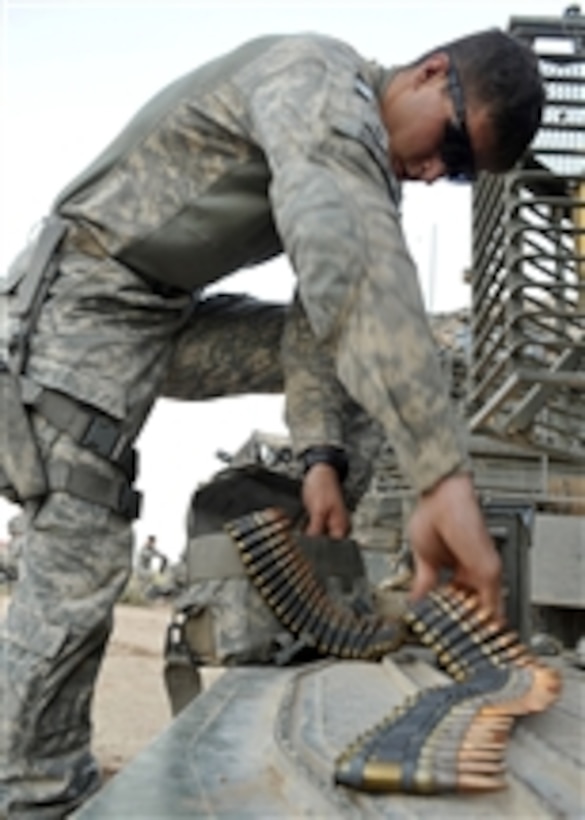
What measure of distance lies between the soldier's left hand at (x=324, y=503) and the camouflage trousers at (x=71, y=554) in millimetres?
430

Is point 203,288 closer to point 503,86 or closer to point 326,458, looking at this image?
point 326,458

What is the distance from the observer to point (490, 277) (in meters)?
4.61

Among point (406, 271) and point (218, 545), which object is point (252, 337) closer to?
point (218, 545)

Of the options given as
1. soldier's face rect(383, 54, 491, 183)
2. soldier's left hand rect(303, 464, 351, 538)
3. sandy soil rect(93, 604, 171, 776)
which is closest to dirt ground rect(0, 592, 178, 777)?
sandy soil rect(93, 604, 171, 776)

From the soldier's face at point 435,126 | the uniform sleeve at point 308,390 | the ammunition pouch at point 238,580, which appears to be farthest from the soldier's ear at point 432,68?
the ammunition pouch at point 238,580

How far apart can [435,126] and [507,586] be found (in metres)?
1.13

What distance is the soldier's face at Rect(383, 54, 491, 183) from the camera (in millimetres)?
2125

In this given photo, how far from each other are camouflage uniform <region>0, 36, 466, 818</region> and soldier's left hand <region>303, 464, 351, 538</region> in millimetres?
132

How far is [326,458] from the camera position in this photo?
259cm

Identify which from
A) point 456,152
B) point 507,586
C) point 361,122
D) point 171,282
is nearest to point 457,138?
point 456,152

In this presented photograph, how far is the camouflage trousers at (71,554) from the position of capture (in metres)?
2.20

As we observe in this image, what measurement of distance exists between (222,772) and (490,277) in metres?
3.73

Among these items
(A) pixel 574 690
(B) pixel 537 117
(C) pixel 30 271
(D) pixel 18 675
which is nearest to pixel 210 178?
(C) pixel 30 271

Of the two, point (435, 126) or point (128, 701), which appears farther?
point (128, 701)
